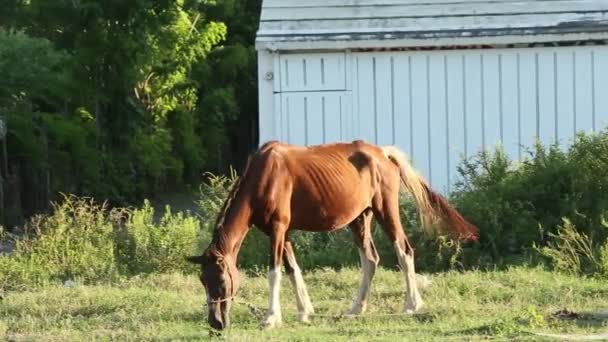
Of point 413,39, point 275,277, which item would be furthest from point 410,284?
point 413,39

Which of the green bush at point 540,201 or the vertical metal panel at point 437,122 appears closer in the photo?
the green bush at point 540,201

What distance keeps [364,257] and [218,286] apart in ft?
6.43

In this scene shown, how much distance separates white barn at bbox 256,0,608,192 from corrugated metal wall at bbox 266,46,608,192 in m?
0.01

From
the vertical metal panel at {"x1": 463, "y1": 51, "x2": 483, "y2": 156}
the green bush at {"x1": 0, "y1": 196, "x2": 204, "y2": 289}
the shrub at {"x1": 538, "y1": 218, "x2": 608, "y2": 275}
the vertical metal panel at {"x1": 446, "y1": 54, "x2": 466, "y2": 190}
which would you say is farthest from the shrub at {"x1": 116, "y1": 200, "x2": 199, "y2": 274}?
the vertical metal panel at {"x1": 463, "y1": 51, "x2": 483, "y2": 156}

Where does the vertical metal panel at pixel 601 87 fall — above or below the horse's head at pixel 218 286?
above

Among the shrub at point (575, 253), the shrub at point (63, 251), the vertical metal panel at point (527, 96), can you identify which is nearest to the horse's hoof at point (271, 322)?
the shrub at point (63, 251)

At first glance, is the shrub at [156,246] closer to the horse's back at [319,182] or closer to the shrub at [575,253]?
the horse's back at [319,182]

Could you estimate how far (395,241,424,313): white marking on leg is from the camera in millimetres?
10281

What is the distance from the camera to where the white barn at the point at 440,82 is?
16453mm

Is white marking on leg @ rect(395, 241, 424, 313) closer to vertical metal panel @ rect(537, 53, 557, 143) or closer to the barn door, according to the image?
the barn door

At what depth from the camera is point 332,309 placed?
10.6 m

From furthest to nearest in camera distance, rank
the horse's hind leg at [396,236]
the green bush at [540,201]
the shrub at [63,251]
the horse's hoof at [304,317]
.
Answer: the green bush at [540,201]
the shrub at [63,251]
the horse's hind leg at [396,236]
the horse's hoof at [304,317]

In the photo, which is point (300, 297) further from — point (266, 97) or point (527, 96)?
point (527, 96)

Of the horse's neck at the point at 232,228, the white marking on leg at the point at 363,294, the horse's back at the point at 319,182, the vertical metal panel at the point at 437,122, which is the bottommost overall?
the white marking on leg at the point at 363,294
